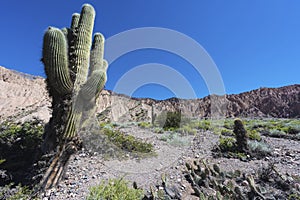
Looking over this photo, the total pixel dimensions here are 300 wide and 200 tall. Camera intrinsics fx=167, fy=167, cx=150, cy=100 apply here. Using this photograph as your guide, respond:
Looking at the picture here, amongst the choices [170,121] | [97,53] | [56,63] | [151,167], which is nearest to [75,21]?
[97,53]

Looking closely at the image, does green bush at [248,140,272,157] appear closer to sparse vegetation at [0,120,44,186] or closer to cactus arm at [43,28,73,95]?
cactus arm at [43,28,73,95]

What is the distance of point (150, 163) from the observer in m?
4.26

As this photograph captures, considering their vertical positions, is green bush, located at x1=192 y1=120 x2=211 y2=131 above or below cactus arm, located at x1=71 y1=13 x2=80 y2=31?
below

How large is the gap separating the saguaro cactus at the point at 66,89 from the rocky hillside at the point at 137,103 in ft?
4.23

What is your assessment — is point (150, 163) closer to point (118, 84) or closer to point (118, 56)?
point (118, 84)

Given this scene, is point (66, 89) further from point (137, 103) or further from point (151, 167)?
point (137, 103)

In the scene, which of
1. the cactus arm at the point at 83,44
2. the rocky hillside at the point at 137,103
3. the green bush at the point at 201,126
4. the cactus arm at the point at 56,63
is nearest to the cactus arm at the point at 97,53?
the cactus arm at the point at 83,44

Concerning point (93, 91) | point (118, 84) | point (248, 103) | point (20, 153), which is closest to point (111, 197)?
point (93, 91)

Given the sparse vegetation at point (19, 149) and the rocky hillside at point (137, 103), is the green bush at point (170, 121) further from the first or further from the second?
the sparse vegetation at point (19, 149)

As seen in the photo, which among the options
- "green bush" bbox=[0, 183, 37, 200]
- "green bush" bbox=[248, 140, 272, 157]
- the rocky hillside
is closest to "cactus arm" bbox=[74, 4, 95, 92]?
the rocky hillside

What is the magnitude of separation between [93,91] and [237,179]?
11.9 feet

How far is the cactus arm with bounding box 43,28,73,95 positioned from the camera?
338 centimetres

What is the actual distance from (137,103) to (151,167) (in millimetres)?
23792

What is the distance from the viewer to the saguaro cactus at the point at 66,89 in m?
3.16
